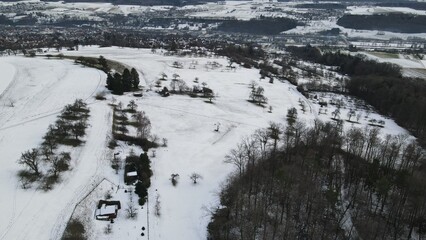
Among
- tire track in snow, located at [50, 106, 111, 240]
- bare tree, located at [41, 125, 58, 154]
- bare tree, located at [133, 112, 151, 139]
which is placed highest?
bare tree, located at [41, 125, 58, 154]

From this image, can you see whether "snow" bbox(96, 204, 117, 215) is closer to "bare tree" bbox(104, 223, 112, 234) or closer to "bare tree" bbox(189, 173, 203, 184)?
"bare tree" bbox(104, 223, 112, 234)

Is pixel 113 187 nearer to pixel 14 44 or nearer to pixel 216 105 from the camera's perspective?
pixel 216 105

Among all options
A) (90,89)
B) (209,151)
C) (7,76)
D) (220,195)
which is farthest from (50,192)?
(7,76)

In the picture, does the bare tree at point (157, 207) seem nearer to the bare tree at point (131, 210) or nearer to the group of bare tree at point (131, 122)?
the bare tree at point (131, 210)

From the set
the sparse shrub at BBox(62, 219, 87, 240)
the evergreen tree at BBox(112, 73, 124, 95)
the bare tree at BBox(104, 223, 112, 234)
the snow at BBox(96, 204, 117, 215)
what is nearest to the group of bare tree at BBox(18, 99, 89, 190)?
the snow at BBox(96, 204, 117, 215)

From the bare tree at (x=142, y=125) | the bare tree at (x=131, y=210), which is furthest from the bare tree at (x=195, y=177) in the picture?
the bare tree at (x=142, y=125)

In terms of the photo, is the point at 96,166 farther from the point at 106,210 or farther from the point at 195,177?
the point at 195,177

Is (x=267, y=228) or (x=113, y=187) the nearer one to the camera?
(x=267, y=228)
